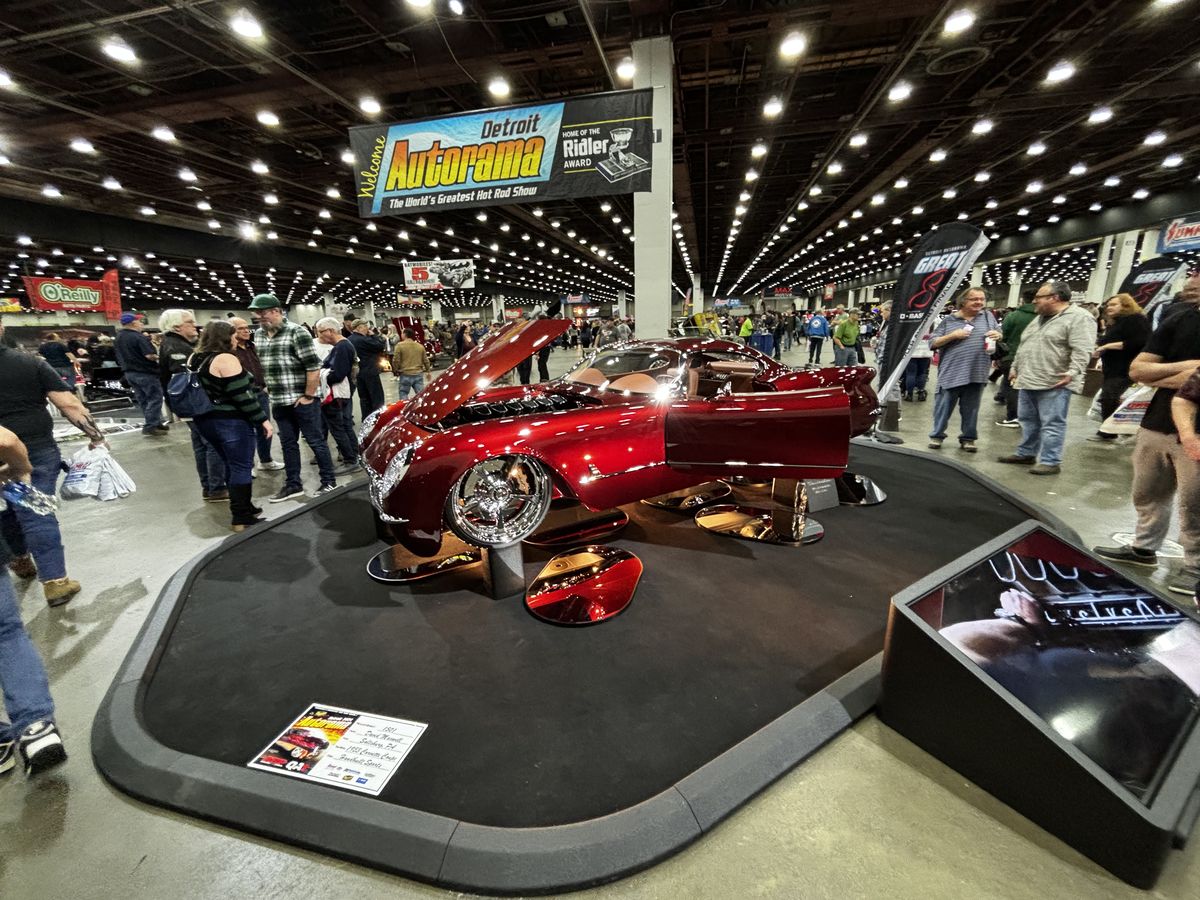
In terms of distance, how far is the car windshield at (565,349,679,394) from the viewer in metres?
3.66

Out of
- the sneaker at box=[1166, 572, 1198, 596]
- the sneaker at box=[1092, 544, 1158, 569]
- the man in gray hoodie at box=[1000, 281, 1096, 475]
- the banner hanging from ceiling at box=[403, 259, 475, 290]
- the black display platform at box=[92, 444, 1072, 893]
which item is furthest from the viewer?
A: the banner hanging from ceiling at box=[403, 259, 475, 290]

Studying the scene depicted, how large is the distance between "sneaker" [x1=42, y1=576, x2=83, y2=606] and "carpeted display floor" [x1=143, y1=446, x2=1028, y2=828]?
0.68 metres

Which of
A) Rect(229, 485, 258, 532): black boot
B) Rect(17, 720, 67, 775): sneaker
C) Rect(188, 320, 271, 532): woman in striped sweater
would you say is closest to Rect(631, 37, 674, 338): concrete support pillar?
Rect(188, 320, 271, 532): woman in striped sweater

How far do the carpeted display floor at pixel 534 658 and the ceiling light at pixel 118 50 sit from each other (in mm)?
7347

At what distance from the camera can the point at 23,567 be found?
3.26m

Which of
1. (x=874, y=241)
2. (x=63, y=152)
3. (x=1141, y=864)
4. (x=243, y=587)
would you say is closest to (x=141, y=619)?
(x=243, y=587)

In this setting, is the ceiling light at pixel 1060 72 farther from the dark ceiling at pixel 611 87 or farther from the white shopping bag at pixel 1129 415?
the white shopping bag at pixel 1129 415

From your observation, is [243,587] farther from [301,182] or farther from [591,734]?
[301,182]

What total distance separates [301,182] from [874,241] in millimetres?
24250

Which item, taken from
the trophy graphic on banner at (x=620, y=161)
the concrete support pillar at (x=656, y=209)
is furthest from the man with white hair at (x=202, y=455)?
the concrete support pillar at (x=656, y=209)

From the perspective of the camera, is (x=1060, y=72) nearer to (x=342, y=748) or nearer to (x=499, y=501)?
(x=499, y=501)

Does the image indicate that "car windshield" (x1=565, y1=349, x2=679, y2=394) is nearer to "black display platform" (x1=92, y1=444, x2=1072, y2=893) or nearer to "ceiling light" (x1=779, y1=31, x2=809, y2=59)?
"black display platform" (x1=92, y1=444, x2=1072, y2=893)

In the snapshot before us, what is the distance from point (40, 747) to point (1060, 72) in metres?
13.0

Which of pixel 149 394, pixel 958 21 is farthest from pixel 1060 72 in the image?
pixel 149 394
